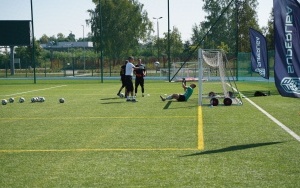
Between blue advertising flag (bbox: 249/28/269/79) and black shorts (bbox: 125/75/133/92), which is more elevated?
blue advertising flag (bbox: 249/28/269/79)

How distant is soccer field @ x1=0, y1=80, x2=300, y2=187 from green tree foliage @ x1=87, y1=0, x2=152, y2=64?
67523 mm

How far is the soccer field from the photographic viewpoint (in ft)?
19.9

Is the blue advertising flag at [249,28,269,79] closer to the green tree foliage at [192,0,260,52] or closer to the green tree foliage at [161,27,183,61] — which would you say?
the green tree foliage at [192,0,260,52]

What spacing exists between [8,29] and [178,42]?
138 feet

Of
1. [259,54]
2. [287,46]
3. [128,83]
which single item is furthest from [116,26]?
[287,46]

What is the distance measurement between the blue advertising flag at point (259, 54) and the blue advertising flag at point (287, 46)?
12978mm

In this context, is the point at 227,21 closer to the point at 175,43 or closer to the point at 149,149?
the point at 175,43

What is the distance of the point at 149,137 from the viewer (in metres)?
9.43

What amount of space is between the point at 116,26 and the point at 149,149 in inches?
2937

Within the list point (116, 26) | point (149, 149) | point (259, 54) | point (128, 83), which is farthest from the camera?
point (116, 26)

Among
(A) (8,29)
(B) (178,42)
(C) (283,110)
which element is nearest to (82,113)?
(C) (283,110)

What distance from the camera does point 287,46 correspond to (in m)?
8.50

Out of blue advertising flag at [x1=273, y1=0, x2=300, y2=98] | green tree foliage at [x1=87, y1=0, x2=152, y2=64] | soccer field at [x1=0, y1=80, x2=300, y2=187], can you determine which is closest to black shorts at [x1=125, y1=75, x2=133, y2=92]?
soccer field at [x1=0, y1=80, x2=300, y2=187]

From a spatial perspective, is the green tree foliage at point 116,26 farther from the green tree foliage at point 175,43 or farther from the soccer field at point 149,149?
the soccer field at point 149,149
